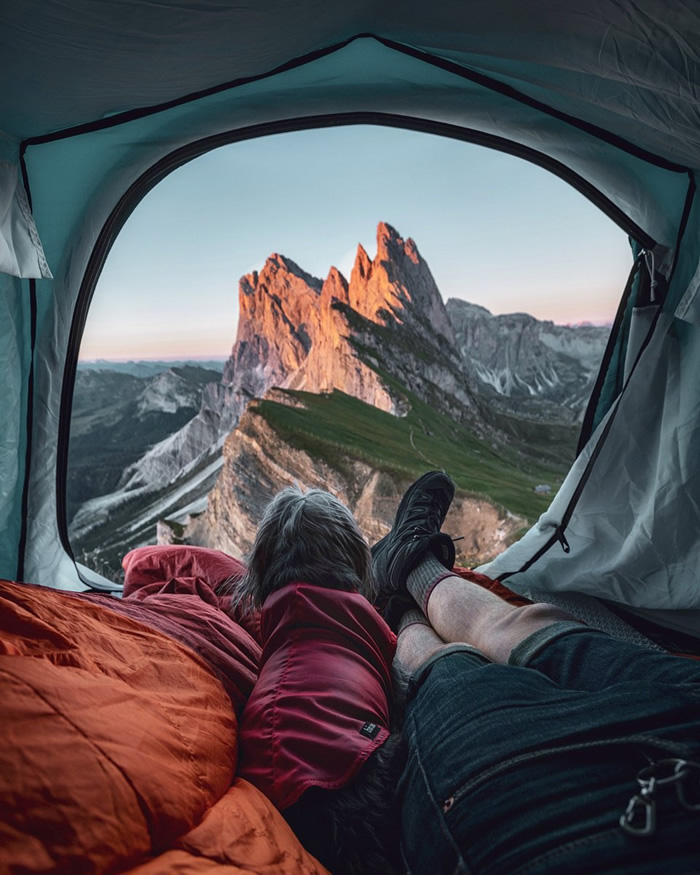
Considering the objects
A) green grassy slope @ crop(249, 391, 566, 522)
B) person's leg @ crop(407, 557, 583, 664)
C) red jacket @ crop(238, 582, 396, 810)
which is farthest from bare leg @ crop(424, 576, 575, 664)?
green grassy slope @ crop(249, 391, 566, 522)

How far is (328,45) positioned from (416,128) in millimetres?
611

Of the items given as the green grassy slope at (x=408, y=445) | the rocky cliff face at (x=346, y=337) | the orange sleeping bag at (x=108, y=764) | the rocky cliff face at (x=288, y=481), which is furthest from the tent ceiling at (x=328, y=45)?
the rocky cliff face at (x=346, y=337)

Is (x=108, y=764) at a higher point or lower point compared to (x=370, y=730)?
higher

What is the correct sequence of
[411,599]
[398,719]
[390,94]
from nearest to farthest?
[398,719] → [411,599] → [390,94]

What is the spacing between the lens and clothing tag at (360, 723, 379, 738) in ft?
2.70

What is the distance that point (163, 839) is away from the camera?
572 mm

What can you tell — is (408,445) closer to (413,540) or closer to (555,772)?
(413,540)

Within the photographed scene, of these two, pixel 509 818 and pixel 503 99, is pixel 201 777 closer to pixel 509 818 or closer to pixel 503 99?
pixel 509 818

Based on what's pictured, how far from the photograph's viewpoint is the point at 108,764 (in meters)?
0.55

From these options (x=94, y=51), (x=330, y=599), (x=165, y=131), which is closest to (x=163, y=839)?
(x=330, y=599)

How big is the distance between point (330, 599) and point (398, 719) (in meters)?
0.31

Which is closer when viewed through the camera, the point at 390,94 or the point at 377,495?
the point at 390,94

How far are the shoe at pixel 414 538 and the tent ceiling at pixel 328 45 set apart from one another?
1.26 meters

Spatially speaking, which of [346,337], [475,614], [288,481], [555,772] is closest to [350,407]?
[346,337]
